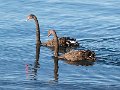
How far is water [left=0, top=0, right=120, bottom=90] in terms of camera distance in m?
21.4

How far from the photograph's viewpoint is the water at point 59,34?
21.4 metres

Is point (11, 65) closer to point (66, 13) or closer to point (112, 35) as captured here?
point (112, 35)

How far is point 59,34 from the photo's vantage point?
95.4 feet

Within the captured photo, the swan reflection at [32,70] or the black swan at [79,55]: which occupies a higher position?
the black swan at [79,55]

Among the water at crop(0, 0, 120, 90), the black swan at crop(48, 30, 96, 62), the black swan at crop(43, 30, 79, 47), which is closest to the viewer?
the water at crop(0, 0, 120, 90)

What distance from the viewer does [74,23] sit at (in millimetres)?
31000

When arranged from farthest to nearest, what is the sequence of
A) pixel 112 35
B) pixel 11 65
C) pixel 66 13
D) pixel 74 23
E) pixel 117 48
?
pixel 66 13 → pixel 74 23 → pixel 112 35 → pixel 117 48 → pixel 11 65

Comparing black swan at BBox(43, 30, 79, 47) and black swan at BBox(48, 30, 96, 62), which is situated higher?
black swan at BBox(43, 30, 79, 47)

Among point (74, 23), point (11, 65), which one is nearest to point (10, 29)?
point (74, 23)

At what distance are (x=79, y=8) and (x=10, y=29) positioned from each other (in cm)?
694

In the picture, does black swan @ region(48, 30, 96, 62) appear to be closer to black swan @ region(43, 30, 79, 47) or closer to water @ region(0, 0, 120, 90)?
water @ region(0, 0, 120, 90)

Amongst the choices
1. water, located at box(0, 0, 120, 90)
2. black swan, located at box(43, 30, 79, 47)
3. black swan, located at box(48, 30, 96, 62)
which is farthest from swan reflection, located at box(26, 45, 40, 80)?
black swan, located at box(43, 30, 79, 47)

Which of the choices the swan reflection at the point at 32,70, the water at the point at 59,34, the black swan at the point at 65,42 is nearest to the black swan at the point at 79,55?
the water at the point at 59,34

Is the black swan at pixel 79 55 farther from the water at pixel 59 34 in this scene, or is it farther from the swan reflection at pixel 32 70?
the swan reflection at pixel 32 70
